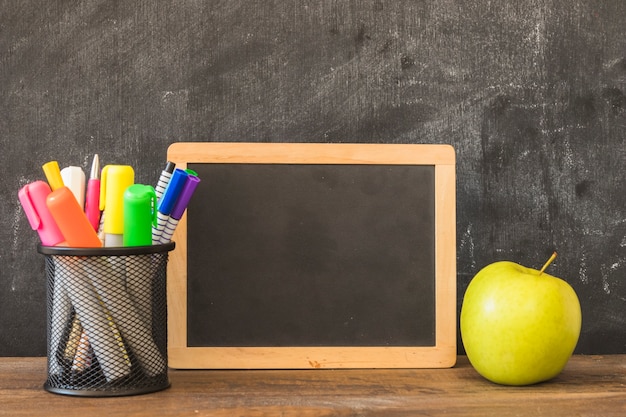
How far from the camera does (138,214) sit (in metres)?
0.86

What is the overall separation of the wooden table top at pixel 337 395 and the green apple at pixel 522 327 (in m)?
0.02

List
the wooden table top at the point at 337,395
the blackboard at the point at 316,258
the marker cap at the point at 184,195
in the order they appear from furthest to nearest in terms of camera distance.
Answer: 1. the blackboard at the point at 316,258
2. the marker cap at the point at 184,195
3. the wooden table top at the point at 337,395

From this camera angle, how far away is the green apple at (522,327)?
891mm

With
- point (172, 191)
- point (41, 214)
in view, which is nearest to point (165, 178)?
point (172, 191)

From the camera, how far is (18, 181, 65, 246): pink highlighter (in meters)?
0.87

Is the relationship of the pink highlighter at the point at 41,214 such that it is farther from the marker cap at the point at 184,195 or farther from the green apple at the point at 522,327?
the green apple at the point at 522,327

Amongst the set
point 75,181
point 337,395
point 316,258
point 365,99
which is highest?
point 365,99

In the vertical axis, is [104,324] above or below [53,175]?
below

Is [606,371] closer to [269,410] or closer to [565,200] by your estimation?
[565,200]

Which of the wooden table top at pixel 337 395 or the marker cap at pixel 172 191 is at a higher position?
the marker cap at pixel 172 191

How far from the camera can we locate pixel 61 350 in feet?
2.92

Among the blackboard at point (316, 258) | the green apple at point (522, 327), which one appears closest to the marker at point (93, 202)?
the blackboard at point (316, 258)

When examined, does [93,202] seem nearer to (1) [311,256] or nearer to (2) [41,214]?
(2) [41,214]

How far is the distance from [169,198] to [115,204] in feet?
0.20
